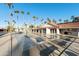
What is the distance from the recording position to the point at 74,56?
10.7 ft

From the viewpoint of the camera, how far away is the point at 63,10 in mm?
3824

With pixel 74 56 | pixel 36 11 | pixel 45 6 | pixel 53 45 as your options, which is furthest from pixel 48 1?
pixel 53 45

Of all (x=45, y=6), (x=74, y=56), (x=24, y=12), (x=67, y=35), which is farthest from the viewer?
(x=67, y=35)

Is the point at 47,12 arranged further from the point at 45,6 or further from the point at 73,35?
the point at 73,35

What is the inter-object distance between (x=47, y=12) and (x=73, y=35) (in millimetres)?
900

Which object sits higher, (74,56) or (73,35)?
(73,35)

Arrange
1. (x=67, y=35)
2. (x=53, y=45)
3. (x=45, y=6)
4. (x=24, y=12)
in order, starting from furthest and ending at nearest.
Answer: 1. (x=53, y=45)
2. (x=67, y=35)
3. (x=24, y=12)
4. (x=45, y=6)

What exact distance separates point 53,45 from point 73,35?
78 centimetres

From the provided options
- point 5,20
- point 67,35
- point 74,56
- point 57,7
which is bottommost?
point 74,56

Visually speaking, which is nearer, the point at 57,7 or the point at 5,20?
the point at 57,7

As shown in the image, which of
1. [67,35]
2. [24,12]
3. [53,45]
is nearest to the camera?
[24,12]

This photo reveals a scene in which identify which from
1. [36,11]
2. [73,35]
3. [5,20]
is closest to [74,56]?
[73,35]

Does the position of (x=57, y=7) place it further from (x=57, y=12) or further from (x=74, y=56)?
(x=74, y=56)

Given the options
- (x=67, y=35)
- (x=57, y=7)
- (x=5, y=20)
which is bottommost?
(x=67, y=35)
